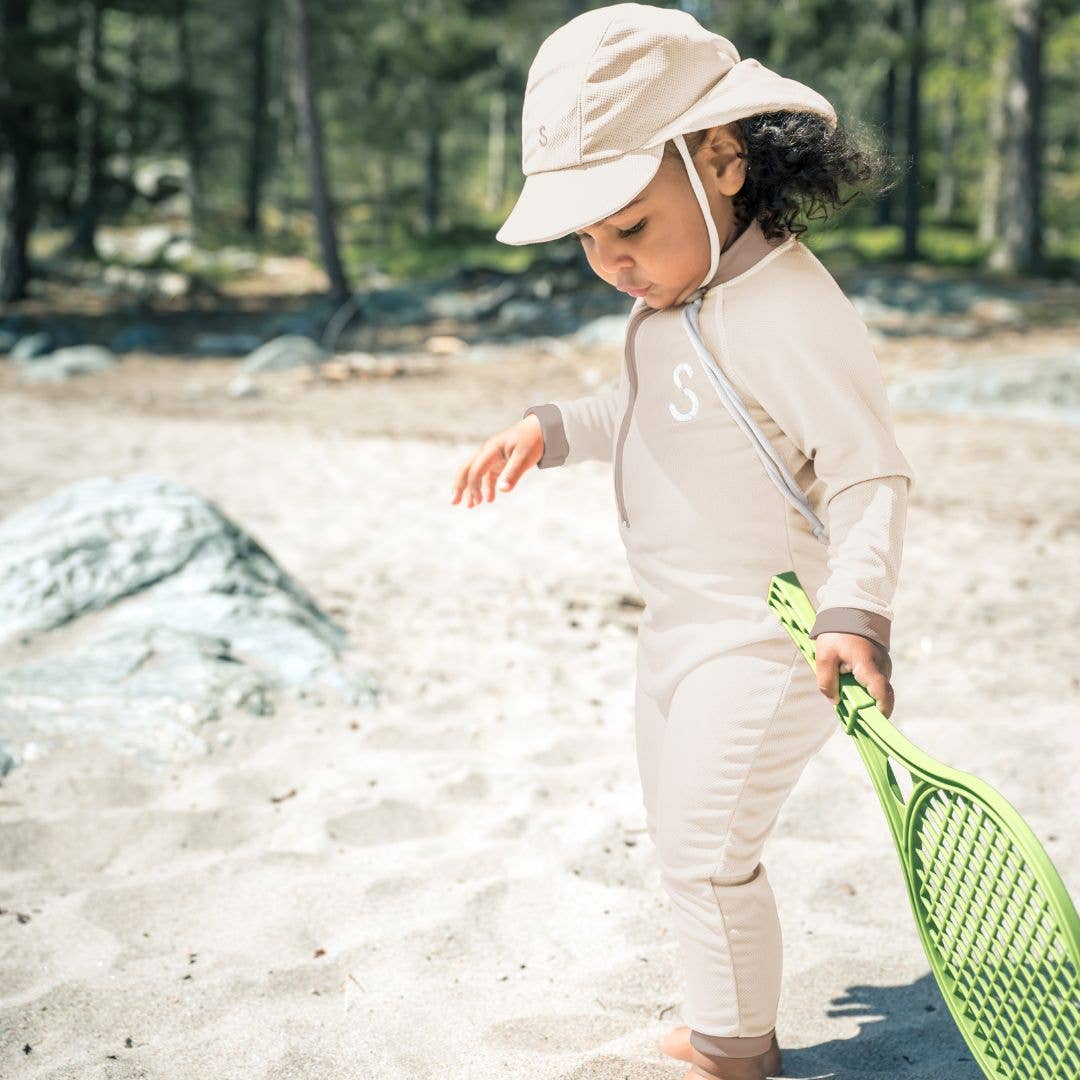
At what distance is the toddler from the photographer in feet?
5.55

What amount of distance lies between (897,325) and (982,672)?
9398 millimetres

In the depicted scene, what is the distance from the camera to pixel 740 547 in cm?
183

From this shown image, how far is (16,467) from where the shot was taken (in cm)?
697

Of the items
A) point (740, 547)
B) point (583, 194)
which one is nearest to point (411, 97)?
point (583, 194)

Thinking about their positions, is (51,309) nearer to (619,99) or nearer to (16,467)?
(16,467)

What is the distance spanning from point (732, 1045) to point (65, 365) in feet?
36.2

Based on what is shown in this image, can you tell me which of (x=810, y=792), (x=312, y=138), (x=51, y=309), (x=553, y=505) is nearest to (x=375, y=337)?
(x=312, y=138)

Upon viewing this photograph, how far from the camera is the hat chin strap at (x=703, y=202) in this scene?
5.66 feet

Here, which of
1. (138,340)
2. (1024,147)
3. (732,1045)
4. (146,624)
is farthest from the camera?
(1024,147)

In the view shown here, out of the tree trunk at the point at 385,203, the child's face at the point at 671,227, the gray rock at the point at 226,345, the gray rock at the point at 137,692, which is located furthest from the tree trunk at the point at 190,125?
the child's face at the point at 671,227

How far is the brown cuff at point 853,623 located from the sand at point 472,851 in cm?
90

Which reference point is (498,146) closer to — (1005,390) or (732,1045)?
(1005,390)

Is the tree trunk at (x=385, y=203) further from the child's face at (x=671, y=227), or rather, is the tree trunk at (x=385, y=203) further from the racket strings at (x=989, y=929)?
the racket strings at (x=989, y=929)

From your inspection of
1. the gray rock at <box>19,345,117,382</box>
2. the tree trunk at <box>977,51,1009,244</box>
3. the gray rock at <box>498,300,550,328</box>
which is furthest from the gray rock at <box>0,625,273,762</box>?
the tree trunk at <box>977,51,1009,244</box>
